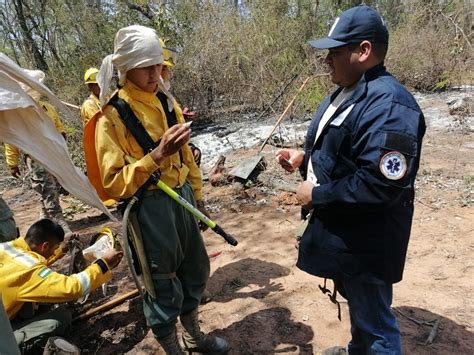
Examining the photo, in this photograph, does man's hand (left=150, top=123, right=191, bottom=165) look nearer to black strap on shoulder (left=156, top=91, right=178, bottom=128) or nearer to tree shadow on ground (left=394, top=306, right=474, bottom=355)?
black strap on shoulder (left=156, top=91, right=178, bottom=128)

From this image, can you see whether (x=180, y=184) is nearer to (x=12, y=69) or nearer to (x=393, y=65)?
(x=12, y=69)

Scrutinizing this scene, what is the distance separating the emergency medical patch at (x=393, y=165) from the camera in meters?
1.41

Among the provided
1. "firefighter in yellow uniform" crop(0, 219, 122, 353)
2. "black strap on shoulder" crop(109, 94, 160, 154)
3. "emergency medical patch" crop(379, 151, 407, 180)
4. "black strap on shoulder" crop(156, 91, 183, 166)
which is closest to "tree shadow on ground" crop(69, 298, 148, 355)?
"firefighter in yellow uniform" crop(0, 219, 122, 353)

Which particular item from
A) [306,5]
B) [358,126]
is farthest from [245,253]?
[306,5]

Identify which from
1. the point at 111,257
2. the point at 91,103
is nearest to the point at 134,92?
the point at 111,257

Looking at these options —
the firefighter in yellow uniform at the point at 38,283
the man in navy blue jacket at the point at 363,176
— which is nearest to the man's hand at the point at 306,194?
the man in navy blue jacket at the point at 363,176

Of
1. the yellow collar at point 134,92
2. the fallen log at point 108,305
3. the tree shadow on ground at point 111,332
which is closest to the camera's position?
the yellow collar at point 134,92

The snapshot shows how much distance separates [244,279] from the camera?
11.1 ft

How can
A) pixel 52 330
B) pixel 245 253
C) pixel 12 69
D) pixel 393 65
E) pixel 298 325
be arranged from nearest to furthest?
pixel 12 69 < pixel 52 330 < pixel 298 325 < pixel 245 253 < pixel 393 65

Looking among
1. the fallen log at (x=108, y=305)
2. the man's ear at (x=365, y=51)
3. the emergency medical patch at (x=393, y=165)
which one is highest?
the man's ear at (x=365, y=51)

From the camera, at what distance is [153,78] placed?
192cm

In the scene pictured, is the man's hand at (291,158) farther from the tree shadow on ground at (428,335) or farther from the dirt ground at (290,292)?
the tree shadow on ground at (428,335)

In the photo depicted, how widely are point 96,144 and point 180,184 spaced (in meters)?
0.49

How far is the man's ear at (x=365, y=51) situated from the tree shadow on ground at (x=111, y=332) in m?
2.35
